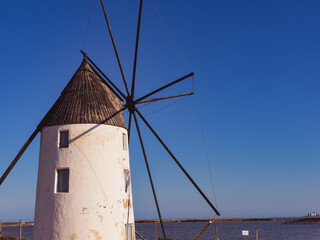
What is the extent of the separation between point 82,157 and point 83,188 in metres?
1.62

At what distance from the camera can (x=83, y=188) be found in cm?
1675

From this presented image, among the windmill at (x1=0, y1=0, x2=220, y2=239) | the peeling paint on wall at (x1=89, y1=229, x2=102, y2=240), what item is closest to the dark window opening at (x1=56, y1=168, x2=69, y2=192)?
the windmill at (x1=0, y1=0, x2=220, y2=239)

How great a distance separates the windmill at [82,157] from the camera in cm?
1654

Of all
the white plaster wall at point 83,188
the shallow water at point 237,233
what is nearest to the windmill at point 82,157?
the white plaster wall at point 83,188

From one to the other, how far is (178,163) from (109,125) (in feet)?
14.7

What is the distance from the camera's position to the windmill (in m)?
16.5

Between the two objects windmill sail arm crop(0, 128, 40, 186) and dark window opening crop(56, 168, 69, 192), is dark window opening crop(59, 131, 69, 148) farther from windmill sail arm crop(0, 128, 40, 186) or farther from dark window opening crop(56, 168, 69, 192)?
windmill sail arm crop(0, 128, 40, 186)

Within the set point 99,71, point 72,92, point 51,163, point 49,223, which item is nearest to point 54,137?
point 51,163

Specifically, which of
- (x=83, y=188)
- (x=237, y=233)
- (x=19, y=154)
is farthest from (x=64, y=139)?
(x=237, y=233)

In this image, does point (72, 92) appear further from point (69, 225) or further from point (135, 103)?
point (69, 225)

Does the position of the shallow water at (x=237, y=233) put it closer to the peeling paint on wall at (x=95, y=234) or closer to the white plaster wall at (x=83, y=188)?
the white plaster wall at (x=83, y=188)

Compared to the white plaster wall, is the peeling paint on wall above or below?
below

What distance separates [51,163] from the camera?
17.4m

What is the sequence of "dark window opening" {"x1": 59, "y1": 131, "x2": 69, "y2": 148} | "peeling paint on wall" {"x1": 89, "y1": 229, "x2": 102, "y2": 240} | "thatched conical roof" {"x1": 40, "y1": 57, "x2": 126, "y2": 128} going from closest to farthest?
"peeling paint on wall" {"x1": 89, "y1": 229, "x2": 102, "y2": 240} → "dark window opening" {"x1": 59, "y1": 131, "x2": 69, "y2": 148} → "thatched conical roof" {"x1": 40, "y1": 57, "x2": 126, "y2": 128}
